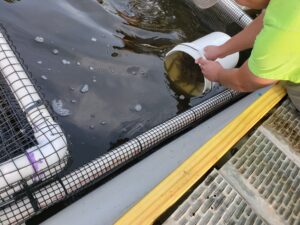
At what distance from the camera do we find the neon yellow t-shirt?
1.63 meters

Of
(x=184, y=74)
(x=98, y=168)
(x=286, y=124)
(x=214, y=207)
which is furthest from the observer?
(x=184, y=74)

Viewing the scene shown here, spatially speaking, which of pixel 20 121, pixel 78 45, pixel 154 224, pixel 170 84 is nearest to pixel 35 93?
pixel 20 121

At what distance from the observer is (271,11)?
5.65ft

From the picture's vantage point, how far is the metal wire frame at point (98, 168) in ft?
6.22

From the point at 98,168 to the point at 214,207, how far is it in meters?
0.78

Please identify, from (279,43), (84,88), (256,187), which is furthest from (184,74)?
(279,43)

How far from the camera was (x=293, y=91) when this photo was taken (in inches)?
95.7

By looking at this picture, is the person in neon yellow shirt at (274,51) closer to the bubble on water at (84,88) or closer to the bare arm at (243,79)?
the bare arm at (243,79)

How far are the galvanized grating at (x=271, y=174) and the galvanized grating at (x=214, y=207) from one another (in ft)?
0.38

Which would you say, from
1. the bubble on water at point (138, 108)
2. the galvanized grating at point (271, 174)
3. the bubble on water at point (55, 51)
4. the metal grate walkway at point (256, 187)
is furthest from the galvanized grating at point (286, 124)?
the bubble on water at point (55, 51)

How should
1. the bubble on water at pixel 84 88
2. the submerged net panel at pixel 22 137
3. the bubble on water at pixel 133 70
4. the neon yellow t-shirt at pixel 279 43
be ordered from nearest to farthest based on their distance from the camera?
1. the neon yellow t-shirt at pixel 279 43
2. the submerged net panel at pixel 22 137
3. the bubble on water at pixel 84 88
4. the bubble on water at pixel 133 70

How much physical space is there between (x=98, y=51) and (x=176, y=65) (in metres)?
0.71

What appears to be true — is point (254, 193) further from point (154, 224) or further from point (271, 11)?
point (271, 11)

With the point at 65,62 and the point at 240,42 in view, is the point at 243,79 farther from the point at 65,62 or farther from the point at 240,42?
the point at 65,62
